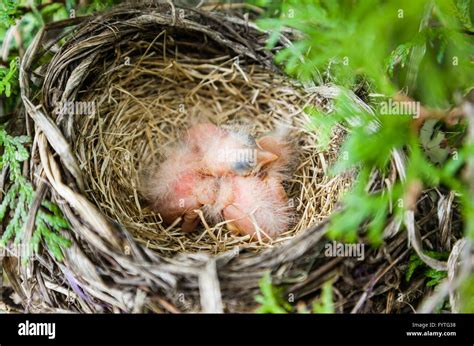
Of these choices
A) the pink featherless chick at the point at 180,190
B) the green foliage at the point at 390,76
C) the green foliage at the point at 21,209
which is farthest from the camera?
the pink featherless chick at the point at 180,190

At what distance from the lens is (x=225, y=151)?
140 centimetres

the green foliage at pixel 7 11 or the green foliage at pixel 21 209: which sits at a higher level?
the green foliage at pixel 7 11

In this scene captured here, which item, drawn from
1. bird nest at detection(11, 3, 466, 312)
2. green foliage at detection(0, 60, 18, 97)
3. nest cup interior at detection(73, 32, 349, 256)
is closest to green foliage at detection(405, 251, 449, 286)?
bird nest at detection(11, 3, 466, 312)

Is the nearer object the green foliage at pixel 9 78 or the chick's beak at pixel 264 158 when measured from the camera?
the green foliage at pixel 9 78

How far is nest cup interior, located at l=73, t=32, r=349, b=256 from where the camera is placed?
4.06 ft

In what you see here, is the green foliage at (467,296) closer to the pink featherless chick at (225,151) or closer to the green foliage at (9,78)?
the pink featherless chick at (225,151)

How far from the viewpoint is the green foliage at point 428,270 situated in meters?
0.99

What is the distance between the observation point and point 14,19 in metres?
1.17

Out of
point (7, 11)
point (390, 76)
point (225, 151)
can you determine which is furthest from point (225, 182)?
point (7, 11)

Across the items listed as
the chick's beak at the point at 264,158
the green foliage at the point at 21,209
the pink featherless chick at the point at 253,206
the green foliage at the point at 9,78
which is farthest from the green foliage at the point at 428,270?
the green foliage at the point at 9,78

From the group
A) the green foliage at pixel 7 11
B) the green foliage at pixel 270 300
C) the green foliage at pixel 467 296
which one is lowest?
the green foliage at pixel 467 296

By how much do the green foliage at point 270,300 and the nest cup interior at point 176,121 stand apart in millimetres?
227
